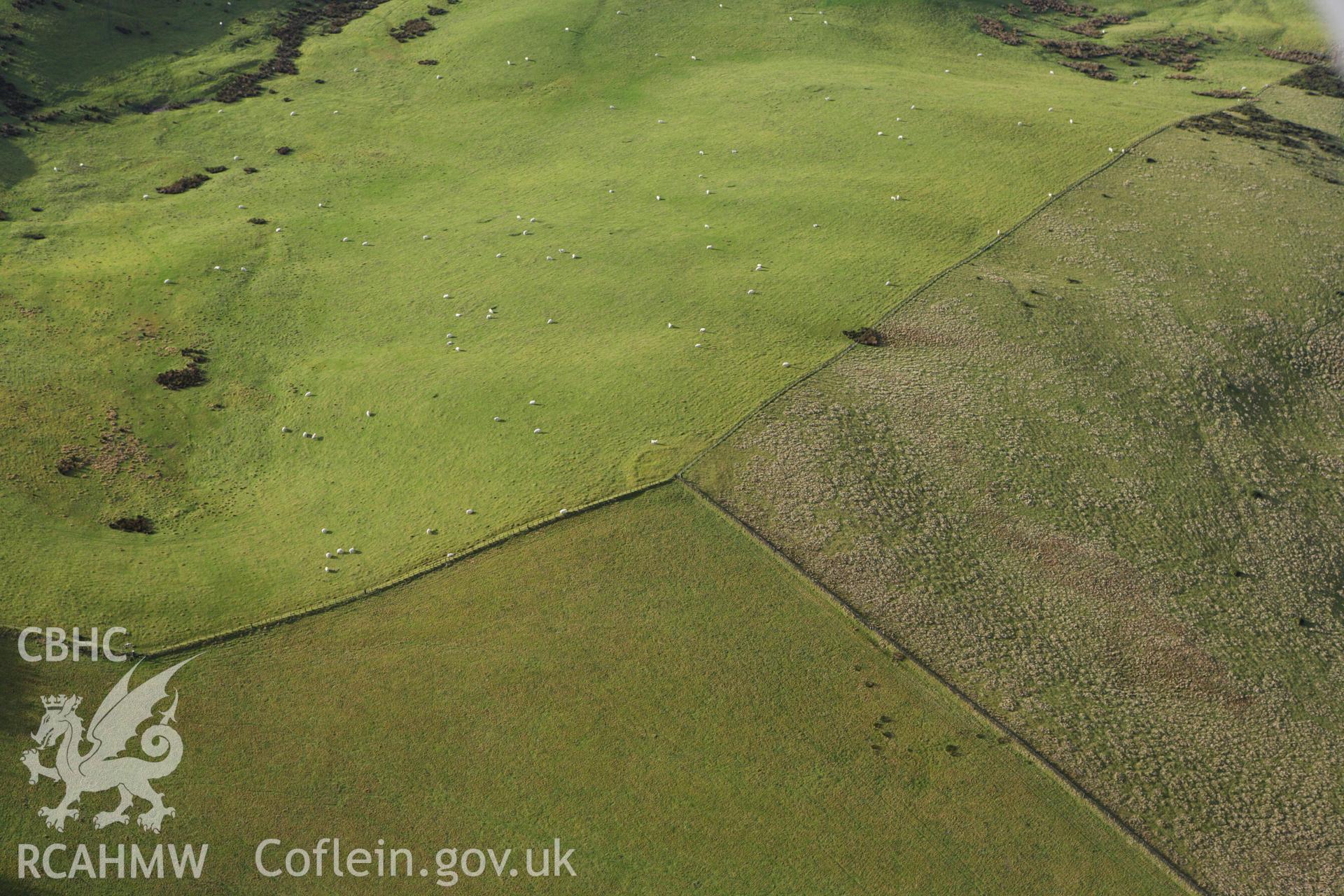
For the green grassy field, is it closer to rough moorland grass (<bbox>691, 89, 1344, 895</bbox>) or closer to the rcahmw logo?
the rcahmw logo

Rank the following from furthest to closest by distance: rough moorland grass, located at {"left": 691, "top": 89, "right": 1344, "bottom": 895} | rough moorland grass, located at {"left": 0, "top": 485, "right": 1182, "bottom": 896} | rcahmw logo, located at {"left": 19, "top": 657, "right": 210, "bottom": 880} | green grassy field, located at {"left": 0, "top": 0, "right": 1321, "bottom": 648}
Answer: green grassy field, located at {"left": 0, "top": 0, "right": 1321, "bottom": 648}
rough moorland grass, located at {"left": 691, "top": 89, "right": 1344, "bottom": 895}
rough moorland grass, located at {"left": 0, "top": 485, "right": 1182, "bottom": 896}
rcahmw logo, located at {"left": 19, "top": 657, "right": 210, "bottom": 880}

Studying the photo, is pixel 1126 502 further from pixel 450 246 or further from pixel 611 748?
pixel 450 246

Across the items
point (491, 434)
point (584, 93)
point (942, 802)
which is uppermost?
point (584, 93)

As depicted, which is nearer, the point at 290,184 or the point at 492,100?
the point at 290,184

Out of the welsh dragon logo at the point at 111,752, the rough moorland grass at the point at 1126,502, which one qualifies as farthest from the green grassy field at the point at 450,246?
the rough moorland grass at the point at 1126,502

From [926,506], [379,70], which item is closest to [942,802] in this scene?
[926,506]

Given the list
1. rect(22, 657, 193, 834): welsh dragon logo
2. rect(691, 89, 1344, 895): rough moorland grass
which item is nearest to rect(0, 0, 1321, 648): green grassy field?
rect(22, 657, 193, 834): welsh dragon logo

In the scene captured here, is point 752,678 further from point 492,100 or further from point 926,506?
point 492,100

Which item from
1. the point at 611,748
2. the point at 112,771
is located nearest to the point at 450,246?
the point at 112,771
